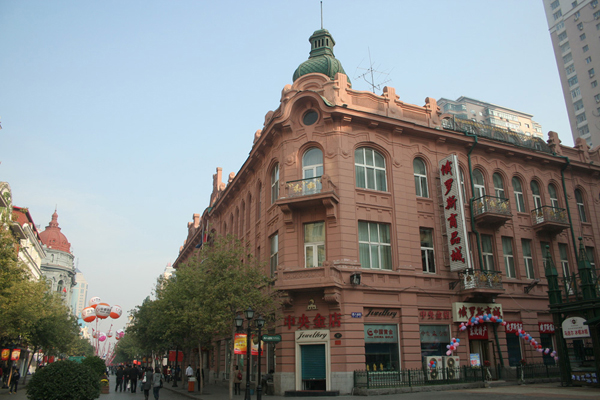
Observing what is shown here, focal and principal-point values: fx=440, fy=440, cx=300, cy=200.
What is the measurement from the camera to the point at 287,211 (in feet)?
75.8

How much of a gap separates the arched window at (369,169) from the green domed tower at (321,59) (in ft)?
18.0

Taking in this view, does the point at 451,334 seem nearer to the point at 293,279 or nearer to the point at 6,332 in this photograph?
the point at 293,279

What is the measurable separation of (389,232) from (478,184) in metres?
8.06

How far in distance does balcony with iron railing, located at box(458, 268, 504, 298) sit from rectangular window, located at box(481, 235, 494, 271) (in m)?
2.11

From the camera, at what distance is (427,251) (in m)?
24.4

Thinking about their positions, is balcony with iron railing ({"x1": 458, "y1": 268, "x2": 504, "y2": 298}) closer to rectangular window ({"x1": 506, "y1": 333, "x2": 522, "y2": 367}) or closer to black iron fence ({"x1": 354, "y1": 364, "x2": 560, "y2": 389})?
rectangular window ({"x1": 506, "y1": 333, "x2": 522, "y2": 367})

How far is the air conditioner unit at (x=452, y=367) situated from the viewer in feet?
70.2

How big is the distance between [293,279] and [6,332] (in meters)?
20.5

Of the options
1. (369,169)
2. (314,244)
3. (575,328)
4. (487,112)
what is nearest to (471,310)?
(575,328)

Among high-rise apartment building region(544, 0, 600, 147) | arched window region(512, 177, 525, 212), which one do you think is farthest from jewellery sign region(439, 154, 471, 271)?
high-rise apartment building region(544, 0, 600, 147)

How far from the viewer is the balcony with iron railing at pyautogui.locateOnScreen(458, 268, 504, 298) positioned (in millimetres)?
23112

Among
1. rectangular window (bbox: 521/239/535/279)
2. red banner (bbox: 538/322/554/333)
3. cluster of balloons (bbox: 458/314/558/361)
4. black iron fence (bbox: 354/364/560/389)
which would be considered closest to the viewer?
black iron fence (bbox: 354/364/560/389)

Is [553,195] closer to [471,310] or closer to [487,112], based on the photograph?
[471,310]

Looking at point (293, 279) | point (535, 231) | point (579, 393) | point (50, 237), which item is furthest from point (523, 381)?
point (50, 237)
